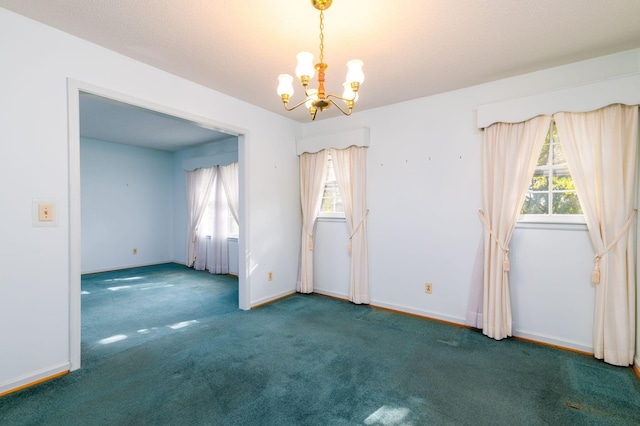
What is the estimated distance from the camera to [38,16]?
6.99ft

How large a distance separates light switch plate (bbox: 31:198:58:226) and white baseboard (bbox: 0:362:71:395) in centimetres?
109

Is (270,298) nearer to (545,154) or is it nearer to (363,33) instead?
(363,33)

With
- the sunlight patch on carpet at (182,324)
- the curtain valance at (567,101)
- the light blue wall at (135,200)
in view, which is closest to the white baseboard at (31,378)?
the sunlight patch on carpet at (182,324)

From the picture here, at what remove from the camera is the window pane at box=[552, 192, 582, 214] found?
278cm

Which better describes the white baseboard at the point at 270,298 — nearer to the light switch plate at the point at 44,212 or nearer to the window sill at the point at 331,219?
the window sill at the point at 331,219

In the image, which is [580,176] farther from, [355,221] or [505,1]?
[355,221]

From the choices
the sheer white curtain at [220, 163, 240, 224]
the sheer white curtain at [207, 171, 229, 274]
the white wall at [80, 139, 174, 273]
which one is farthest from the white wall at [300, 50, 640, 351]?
the white wall at [80, 139, 174, 273]

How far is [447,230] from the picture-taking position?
11.2 feet

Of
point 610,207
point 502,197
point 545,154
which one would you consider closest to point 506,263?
point 502,197

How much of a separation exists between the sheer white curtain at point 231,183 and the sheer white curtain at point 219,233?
23 centimetres

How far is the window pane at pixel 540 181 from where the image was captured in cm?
291

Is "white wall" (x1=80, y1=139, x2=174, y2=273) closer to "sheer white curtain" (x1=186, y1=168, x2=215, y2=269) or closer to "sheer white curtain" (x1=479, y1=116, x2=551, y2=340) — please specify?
"sheer white curtain" (x1=186, y1=168, x2=215, y2=269)

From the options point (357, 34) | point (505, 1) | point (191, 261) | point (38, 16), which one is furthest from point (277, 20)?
point (191, 261)

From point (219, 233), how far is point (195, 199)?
1.04 metres
